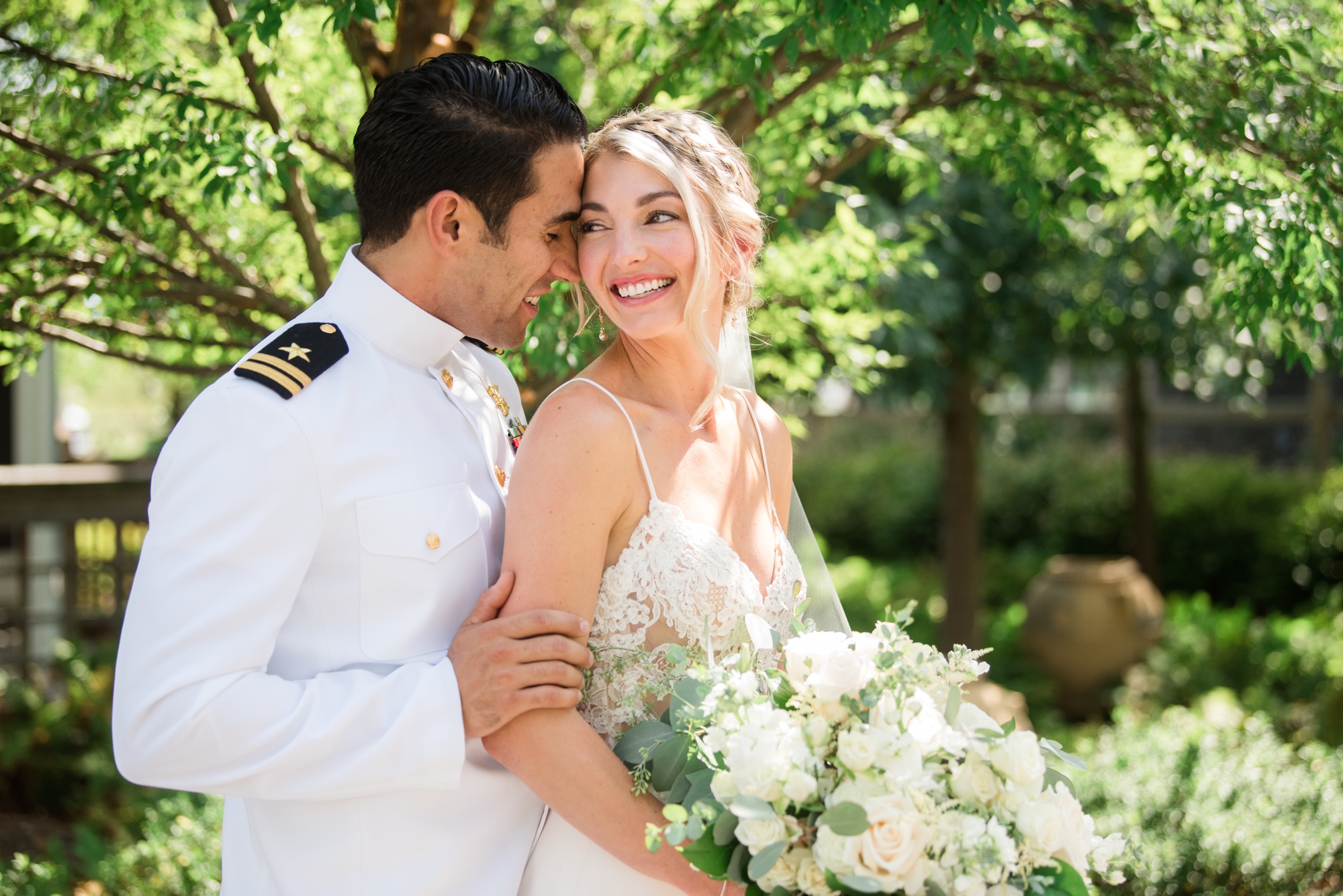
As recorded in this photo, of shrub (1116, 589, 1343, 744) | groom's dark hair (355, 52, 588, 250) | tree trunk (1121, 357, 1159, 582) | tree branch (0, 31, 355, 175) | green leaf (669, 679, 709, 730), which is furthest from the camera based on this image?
tree trunk (1121, 357, 1159, 582)

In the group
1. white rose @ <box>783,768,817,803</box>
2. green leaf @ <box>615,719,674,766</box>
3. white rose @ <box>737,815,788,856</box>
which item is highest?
white rose @ <box>783,768,817,803</box>

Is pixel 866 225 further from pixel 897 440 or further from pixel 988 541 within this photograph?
pixel 897 440

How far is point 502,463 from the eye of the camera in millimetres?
1991

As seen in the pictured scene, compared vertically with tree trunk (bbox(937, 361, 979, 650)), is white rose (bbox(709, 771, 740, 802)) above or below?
above

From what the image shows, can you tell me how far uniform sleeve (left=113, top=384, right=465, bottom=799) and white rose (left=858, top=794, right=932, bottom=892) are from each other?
2.06 ft

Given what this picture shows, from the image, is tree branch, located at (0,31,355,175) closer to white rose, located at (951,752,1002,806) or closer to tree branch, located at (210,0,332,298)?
tree branch, located at (210,0,332,298)

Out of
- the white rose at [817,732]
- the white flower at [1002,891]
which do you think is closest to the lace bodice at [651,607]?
the white rose at [817,732]

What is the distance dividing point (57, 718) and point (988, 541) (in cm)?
922

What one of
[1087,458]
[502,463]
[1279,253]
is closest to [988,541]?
[1087,458]

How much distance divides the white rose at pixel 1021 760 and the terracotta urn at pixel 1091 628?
23.3 ft

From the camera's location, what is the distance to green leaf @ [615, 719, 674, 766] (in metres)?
1.68

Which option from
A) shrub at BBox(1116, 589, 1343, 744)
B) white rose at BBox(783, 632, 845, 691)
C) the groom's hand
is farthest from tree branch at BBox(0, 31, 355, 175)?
shrub at BBox(1116, 589, 1343, 744)

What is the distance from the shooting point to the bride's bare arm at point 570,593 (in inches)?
65.2

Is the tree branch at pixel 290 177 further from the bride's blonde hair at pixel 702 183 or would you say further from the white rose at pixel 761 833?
the white rose at pixel 761 833
